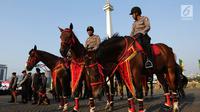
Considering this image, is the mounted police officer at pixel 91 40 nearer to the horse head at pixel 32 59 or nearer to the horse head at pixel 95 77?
the horse head at pixel 32 59

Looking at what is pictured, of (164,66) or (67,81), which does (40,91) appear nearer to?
(67,81)

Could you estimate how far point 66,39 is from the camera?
29.9 ft

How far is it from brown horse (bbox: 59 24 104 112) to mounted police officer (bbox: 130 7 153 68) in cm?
173

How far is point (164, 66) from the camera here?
10539mm

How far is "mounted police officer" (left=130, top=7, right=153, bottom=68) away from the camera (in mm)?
9258

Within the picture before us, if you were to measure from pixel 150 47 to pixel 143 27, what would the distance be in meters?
0.85

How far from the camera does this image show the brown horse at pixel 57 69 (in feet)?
42.6

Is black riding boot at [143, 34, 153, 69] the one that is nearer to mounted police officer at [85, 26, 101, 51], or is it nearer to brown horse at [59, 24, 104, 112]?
brown horse at [59, 24, 104, 112]

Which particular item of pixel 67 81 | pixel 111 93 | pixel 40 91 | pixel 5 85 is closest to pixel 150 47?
pixel 111 93

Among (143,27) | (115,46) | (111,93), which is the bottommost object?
(111,93)

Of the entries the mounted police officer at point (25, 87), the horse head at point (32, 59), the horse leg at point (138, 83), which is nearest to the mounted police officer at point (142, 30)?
the horse leg at point (138, 83)

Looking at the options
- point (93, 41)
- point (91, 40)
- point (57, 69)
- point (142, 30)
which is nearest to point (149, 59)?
point (142, 30)

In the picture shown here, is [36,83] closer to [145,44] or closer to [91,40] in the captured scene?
[91,40]

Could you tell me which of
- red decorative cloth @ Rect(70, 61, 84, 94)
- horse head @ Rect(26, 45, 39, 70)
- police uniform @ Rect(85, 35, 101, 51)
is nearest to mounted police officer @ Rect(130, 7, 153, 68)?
police uniform @ Rect(85, 35, 101, 51)
